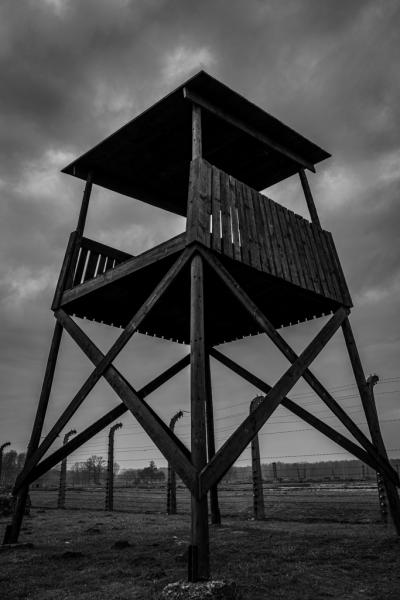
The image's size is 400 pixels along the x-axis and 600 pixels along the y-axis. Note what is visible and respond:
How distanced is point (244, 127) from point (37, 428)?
5849 mm

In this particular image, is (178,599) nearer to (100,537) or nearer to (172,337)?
(100,537)

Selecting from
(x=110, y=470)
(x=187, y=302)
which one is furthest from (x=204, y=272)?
(x=110, y=470)

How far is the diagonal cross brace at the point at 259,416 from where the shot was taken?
4.02 meters

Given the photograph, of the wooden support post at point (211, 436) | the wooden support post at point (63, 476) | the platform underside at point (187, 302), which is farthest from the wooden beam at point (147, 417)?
the wooden support post at point (63, 476)

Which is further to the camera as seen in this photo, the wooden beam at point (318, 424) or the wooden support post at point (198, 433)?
the wooden beam at point (318, 424)

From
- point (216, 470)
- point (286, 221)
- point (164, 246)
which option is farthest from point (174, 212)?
point (216, 470)

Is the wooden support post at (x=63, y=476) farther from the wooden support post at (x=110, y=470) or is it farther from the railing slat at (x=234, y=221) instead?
the railing slat at (x=234, y=221)

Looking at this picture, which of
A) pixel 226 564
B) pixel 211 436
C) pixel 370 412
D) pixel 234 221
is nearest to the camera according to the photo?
pixel 226 564

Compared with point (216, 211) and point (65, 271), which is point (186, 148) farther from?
point (65, 271)

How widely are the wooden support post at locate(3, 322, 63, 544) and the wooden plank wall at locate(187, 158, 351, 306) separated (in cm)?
329

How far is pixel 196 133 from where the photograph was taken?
5961 mm

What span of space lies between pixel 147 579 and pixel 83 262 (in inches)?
194

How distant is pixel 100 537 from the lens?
697 centimetres

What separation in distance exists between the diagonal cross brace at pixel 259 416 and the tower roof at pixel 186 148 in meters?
3.28
